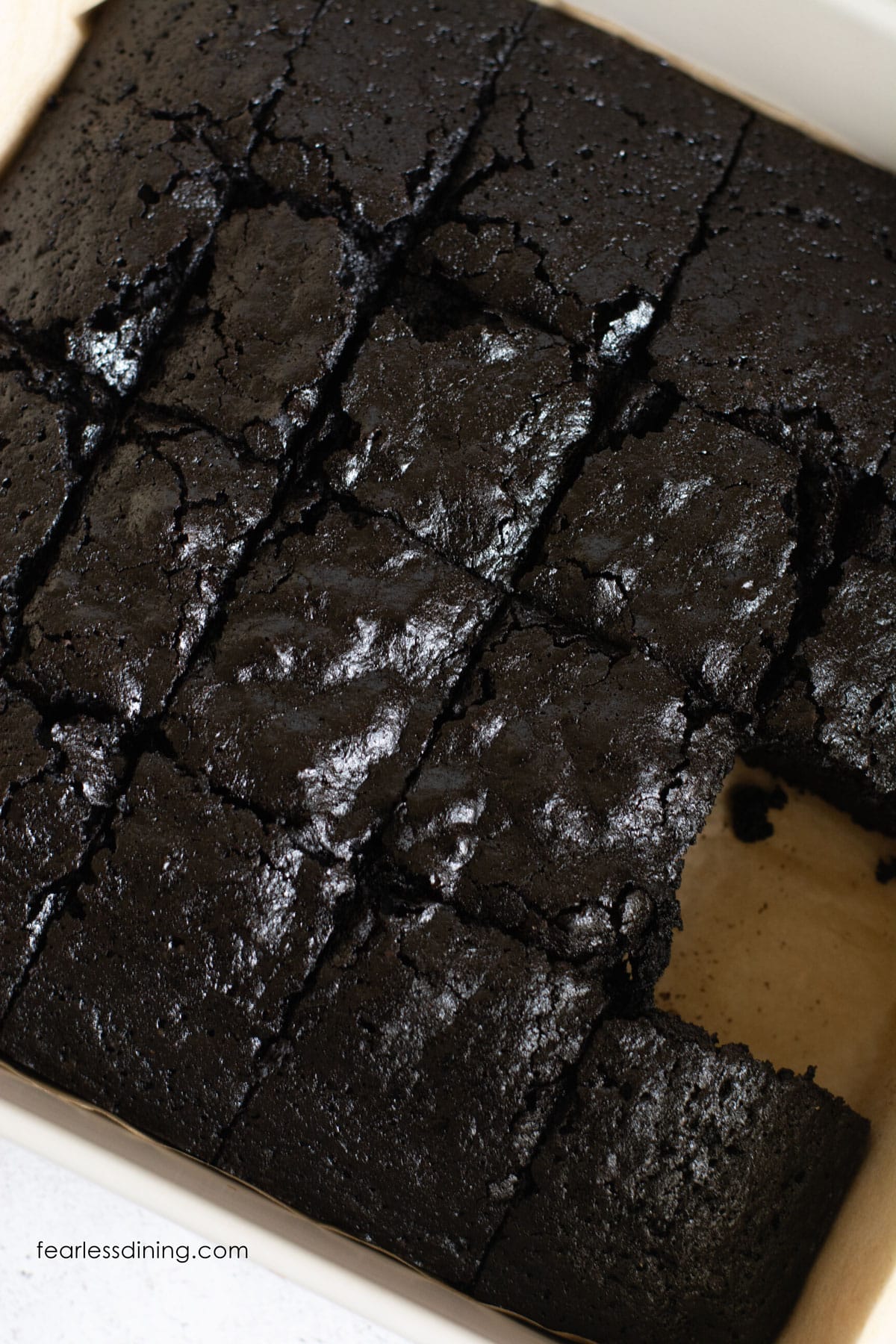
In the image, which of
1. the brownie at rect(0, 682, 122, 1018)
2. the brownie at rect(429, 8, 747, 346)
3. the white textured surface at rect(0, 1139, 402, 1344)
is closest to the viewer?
the brownie at rect(0, 682, 122, 1018)

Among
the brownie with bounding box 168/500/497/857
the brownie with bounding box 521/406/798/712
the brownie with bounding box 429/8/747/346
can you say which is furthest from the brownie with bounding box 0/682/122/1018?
the brownie with bounding box 429/8/747/346

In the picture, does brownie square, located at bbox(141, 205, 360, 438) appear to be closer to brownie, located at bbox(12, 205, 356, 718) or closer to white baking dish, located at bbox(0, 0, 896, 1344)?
brownie, located at bbox(12, 205, 356, 718)

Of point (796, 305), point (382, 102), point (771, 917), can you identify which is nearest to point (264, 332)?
point (382, 102)

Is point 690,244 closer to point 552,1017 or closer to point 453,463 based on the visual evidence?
point 453,463

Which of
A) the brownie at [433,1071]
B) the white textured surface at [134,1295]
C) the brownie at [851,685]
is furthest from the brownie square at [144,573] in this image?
the white textured surface at [134,1295]

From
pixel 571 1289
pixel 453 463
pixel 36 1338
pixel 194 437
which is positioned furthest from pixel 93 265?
pixel 36 1338

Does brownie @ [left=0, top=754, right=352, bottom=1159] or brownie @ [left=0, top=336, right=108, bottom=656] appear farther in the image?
brownie @ [left=0, top=336, right=108, bottom=656]
